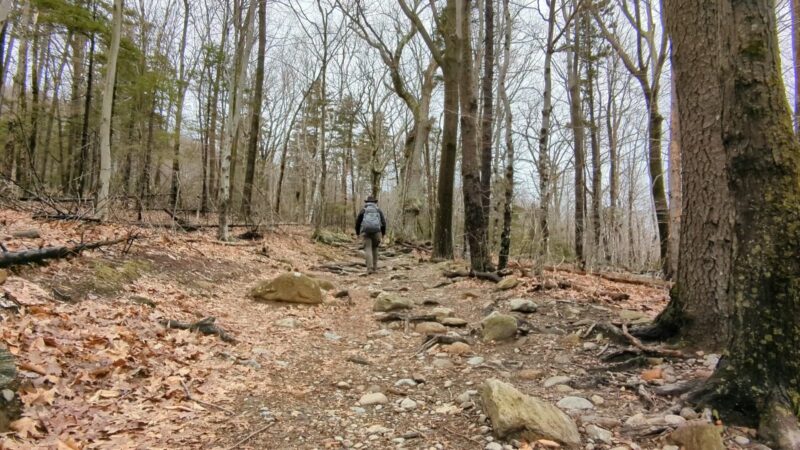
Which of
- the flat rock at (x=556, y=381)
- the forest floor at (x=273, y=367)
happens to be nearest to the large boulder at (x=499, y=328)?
the forest floor at (x=273, y=367)

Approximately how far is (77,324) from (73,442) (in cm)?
188

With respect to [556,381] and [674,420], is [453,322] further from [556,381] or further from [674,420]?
[674,420]

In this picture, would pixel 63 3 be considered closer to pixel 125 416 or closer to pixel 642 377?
pixel 125 416

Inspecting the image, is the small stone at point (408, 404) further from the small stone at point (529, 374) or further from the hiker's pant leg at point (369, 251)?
the hiker's pant leg at point (369, 251)

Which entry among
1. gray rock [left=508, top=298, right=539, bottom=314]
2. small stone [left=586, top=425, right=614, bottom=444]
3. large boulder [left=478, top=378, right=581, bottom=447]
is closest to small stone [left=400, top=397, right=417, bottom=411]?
large boulder [left=478, top=378, right=581, bottom=447]

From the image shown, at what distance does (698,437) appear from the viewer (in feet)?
8.07

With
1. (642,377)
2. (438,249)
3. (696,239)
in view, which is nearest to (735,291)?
(642,377)

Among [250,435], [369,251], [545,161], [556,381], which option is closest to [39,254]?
[250,435]

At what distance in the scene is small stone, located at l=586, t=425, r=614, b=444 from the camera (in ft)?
8.92

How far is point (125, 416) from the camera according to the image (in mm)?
3014

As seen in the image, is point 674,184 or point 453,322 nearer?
point 453,322

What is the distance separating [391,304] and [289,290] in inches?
69.3

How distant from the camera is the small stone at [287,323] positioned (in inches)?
235

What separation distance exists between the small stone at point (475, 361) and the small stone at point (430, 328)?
967mm
